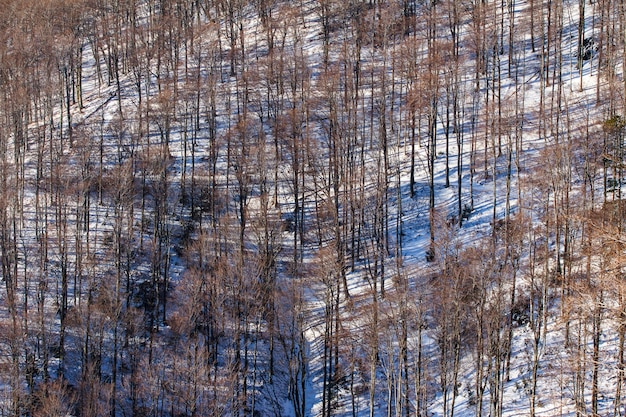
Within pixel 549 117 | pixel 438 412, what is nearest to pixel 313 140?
pixel 549 117

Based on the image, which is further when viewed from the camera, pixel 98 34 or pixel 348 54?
pixel 98 34

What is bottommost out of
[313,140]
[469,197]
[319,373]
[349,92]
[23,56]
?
[319,373]

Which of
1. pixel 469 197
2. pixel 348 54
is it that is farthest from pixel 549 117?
pixel 348 54

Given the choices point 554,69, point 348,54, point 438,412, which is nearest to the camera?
point 438,412

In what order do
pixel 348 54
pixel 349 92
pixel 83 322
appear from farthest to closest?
pixel 348 54 → pixel 349 92 → pixel 83 322

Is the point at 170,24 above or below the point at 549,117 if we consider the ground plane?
above

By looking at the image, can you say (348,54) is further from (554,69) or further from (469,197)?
(469,197)

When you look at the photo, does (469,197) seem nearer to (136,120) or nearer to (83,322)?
(83,322)
